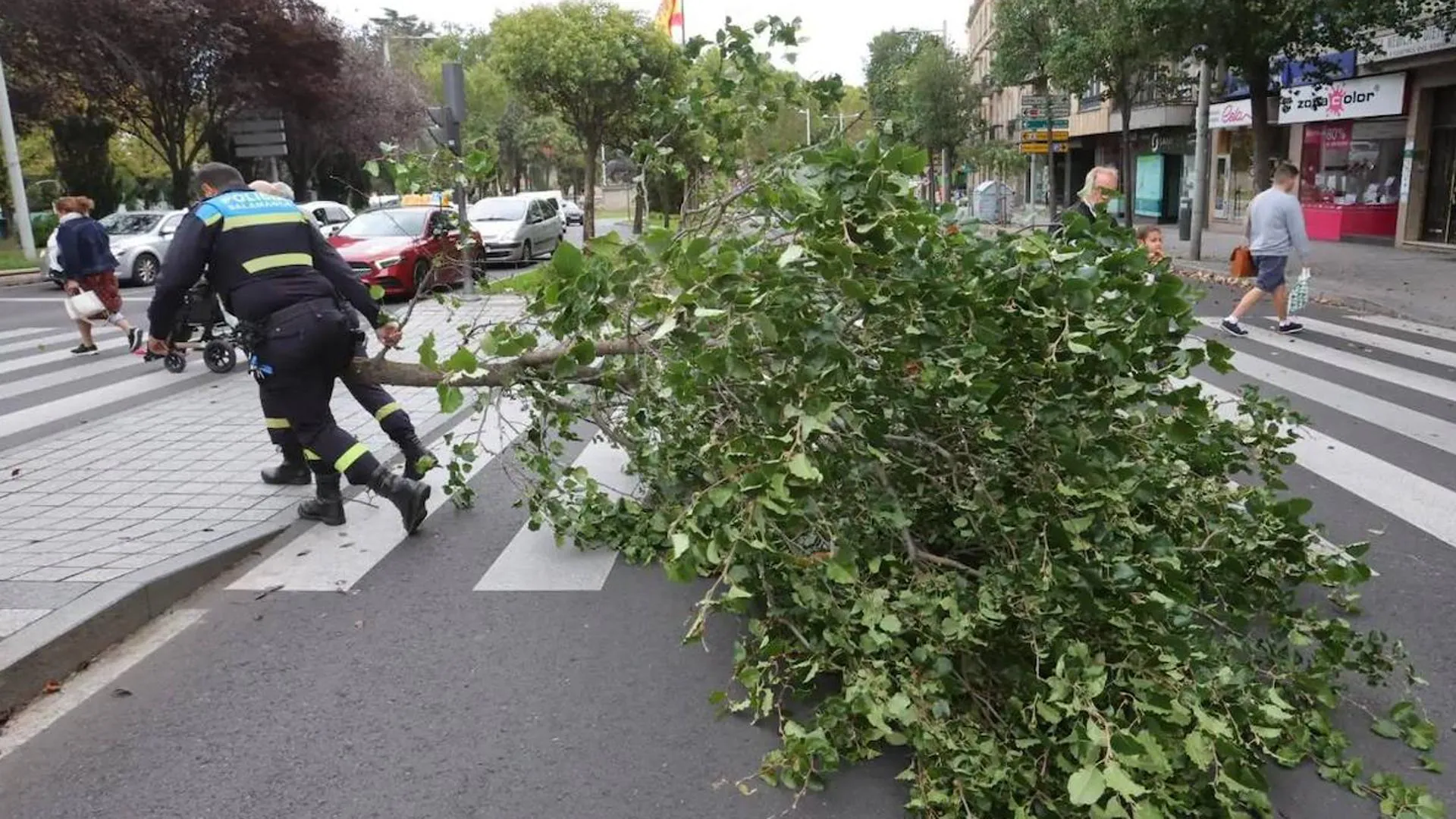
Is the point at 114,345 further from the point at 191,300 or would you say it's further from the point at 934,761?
the point at 934,761

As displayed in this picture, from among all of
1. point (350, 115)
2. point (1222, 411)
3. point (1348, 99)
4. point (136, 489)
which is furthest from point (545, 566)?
point (350, 115)

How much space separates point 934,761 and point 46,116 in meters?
32.8

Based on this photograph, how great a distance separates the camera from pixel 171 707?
371 cm

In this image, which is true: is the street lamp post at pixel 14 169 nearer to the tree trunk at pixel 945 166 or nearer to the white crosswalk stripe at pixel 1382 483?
the white crosswalk stripe at pixel 1382 483

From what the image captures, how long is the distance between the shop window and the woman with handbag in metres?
23.2

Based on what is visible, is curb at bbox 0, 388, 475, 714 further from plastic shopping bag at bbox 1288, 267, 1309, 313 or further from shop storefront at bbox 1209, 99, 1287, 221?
shop storefront at bbox 1209, 99, 1287, 221

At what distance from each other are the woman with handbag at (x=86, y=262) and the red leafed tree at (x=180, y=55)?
1587 cm

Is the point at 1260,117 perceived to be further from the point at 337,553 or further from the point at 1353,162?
the point at 337,553

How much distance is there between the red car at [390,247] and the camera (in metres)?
16.0

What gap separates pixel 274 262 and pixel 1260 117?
1734 cm

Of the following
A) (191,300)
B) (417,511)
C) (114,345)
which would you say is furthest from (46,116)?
(417,511)

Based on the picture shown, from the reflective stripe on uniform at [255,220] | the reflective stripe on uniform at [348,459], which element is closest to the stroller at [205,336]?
the reflective stripe on uniform at [255,220]

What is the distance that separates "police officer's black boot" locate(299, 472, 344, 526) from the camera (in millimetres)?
5520

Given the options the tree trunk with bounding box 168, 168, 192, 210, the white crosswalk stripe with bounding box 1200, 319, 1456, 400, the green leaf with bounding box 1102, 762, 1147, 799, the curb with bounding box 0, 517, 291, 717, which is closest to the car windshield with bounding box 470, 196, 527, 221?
the tree trunk with bounding box 168, 168, 192, 210
